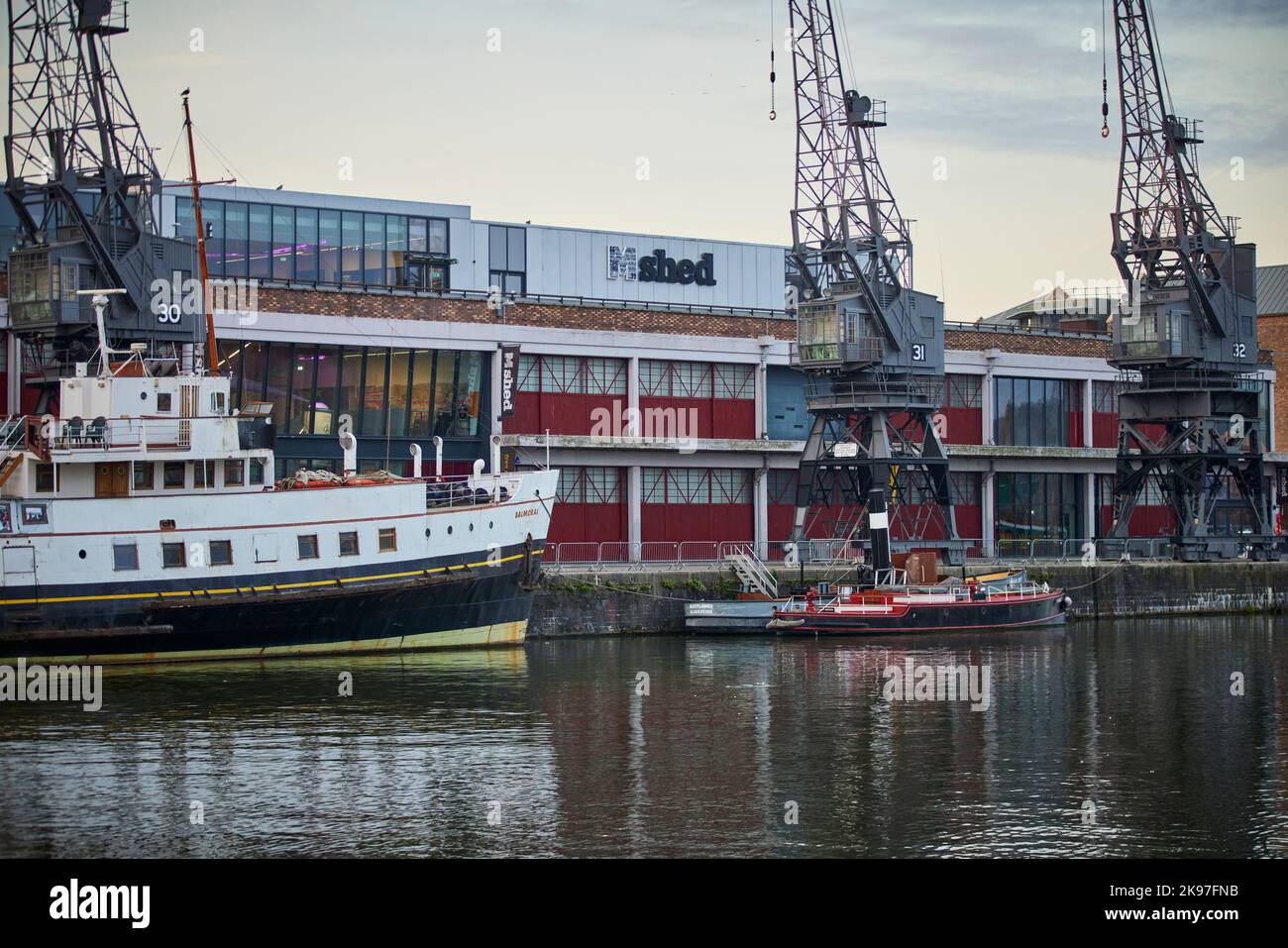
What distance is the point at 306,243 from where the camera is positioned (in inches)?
3088

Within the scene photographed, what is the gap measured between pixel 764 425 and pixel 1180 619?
810 inches

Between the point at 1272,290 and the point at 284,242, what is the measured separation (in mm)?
73073

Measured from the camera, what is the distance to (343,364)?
6894cm

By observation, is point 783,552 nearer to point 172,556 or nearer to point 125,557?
point 172,556

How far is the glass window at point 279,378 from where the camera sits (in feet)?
221

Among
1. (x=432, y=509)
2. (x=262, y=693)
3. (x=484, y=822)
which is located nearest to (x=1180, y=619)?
(x=432, y=509)

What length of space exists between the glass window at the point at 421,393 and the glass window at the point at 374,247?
33.3ft

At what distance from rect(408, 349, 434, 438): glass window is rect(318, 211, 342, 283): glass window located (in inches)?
403

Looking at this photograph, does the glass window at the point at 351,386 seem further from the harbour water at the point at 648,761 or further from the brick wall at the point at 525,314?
the harbour water at the point at 648,761

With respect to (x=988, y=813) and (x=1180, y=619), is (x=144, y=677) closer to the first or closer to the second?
(x=988, y=813)

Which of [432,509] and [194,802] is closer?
[194,802]

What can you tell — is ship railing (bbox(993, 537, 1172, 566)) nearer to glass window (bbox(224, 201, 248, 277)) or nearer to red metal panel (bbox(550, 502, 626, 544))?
red metal panel (bbox(550, 502, 626, 544))

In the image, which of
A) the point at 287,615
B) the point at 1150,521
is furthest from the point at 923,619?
Result: the point at 1150,521

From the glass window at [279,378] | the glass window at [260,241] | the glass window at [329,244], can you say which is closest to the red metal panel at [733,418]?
the glass window at [329,244]
